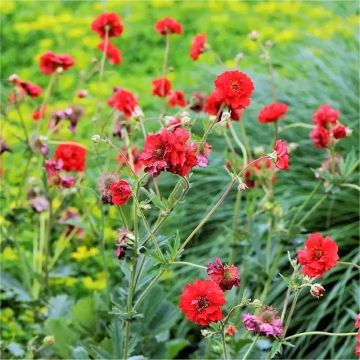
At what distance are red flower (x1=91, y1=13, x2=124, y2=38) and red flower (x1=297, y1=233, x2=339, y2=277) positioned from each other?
44.3 inches

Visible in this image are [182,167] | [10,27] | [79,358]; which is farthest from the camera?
[10,27]

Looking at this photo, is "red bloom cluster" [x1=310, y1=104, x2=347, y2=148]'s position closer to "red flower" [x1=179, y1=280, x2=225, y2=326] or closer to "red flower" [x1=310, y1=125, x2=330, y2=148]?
"red flower" [x1=310, y1=125, x2=330, y2=148]

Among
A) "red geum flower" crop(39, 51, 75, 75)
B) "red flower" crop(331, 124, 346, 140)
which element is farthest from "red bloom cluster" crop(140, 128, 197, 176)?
"red geum flower" crop(39, 51, 75, 75)

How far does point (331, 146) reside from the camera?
2057 millimetres

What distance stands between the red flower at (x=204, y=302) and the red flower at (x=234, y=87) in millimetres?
344

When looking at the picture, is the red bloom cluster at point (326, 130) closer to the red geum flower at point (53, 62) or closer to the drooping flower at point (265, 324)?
the drooping flower at point (265, 324)

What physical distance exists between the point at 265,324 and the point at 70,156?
0.83m

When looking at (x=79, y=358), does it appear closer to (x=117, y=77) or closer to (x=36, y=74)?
(x=117, y=77)

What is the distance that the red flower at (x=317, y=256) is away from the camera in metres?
1.60

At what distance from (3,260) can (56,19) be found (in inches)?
101

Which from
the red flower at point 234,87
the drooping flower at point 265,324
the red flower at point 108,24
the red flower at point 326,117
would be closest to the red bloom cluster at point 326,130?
the red flower at point 326,117

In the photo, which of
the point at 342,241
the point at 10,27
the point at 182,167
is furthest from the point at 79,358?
the point at 10,27

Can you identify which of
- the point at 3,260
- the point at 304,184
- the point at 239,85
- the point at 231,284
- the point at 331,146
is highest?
the point at 239,85

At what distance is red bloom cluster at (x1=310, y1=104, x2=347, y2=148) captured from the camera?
6.61 ft
